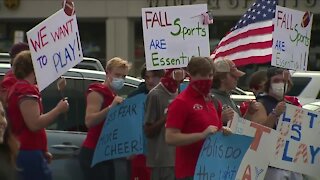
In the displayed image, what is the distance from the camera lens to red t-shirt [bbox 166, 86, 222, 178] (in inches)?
269

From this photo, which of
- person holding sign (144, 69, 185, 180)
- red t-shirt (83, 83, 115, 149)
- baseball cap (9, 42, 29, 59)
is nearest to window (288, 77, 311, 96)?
person holding sign (144, 69, 185, 180)

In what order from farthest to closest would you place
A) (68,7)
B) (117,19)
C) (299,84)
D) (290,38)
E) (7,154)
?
(117,19), (299,84), (290,38), (68,7), (7,154)

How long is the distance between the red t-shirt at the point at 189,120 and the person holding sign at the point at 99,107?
74cm

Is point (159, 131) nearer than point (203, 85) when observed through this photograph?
No

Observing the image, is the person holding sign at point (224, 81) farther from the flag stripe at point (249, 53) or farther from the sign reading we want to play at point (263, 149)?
the flag stripe at point (249, 53)

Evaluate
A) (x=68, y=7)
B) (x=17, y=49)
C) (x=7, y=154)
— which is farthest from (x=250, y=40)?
(x=7, y=154)

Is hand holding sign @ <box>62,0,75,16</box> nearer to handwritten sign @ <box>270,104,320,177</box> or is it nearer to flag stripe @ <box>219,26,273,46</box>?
flag stripe @ <box>219,26,273,46</box>

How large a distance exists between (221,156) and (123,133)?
1159mm

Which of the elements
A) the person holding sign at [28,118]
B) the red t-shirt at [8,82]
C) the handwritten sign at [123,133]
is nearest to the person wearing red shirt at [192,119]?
the person holding sign at [28,118]

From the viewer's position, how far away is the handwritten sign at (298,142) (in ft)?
26.0

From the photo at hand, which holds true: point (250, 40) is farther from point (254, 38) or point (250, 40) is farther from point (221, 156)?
point (221, 156)

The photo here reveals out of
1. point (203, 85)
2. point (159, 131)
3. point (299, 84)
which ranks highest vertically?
point (203, 85)

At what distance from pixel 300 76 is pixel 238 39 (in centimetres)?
597

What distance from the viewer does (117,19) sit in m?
27.4
